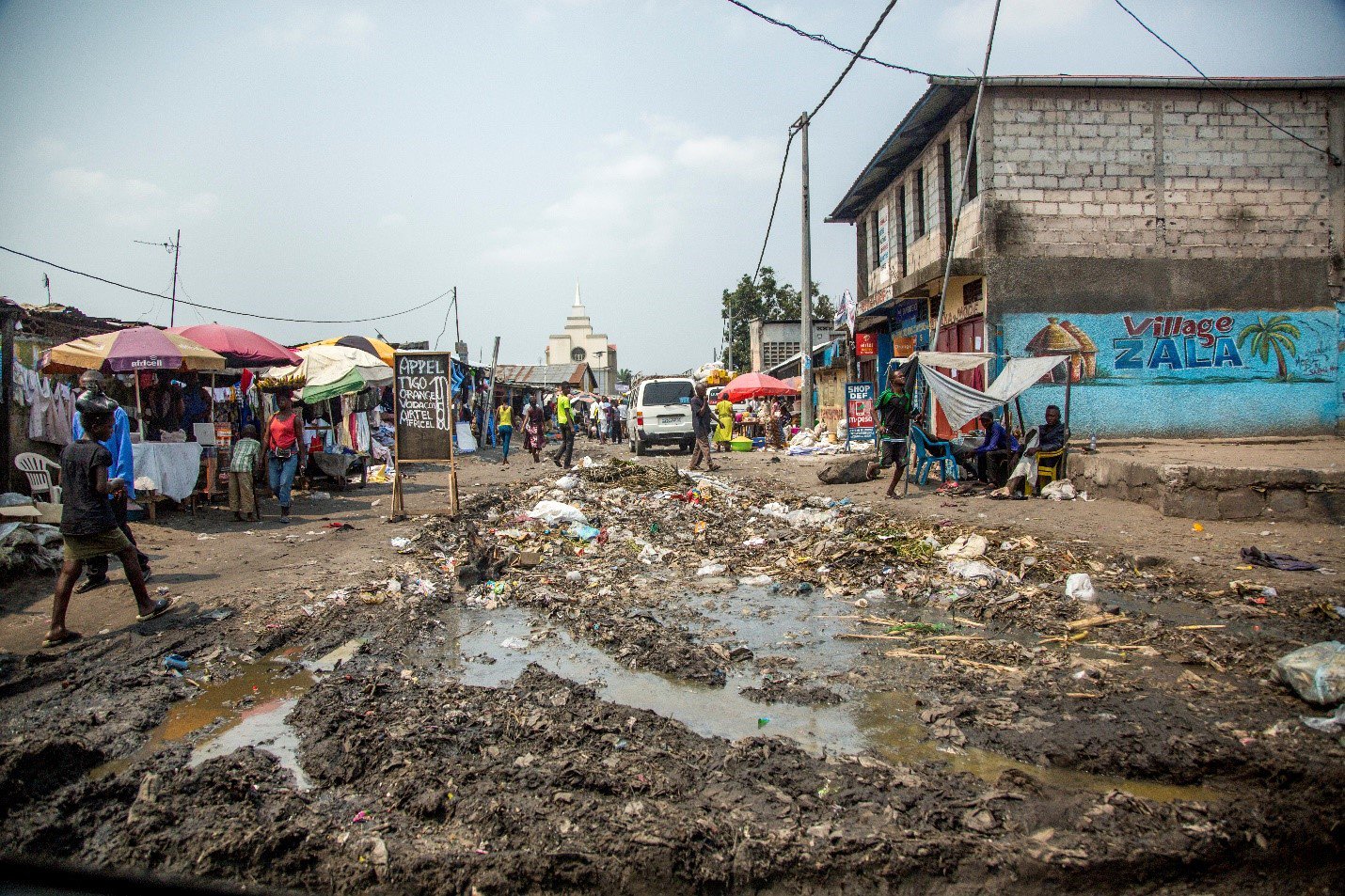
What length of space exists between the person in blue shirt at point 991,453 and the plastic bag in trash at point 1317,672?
7.80 metres

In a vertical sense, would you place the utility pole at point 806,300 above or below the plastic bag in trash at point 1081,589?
above

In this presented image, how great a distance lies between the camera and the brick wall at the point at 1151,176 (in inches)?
554

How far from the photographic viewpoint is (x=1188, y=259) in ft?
46.3

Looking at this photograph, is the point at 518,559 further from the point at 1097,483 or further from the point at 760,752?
the point at 1097,483

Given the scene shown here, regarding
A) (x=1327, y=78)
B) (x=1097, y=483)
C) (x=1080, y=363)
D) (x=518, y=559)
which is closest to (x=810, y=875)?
(x=518, y=559)

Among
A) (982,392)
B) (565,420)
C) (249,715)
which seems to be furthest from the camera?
(565,420)

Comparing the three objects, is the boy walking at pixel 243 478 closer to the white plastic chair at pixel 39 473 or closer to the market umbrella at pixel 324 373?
the white plastic chair at pixel 39 473

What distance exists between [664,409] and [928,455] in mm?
9276

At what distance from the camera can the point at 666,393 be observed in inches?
822

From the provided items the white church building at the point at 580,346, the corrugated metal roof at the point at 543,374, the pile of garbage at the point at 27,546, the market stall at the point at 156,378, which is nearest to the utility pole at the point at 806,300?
the market stall at the point at 156,378

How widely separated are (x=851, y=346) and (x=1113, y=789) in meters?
20.0

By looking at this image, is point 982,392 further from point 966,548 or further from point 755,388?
point 755,388

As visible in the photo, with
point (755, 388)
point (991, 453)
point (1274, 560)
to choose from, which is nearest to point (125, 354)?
point (991, 453)

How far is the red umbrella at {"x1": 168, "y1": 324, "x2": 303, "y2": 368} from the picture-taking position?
1130 centimetres
